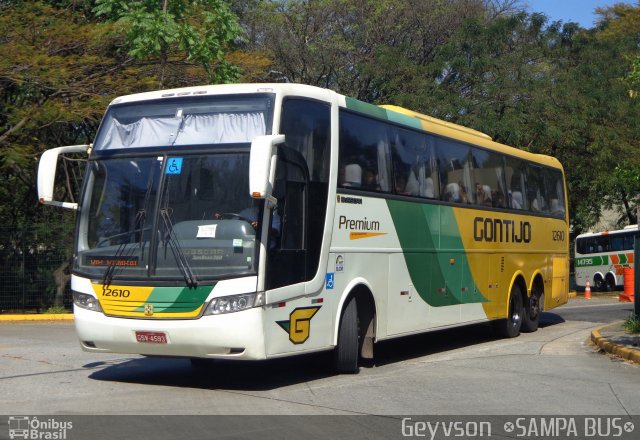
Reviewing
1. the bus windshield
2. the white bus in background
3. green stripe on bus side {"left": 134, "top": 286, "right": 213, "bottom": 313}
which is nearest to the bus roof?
the bus windshield

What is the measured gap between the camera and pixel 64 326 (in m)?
19.5

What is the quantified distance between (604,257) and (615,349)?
27736 millimetres

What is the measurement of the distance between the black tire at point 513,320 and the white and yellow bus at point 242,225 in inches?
182

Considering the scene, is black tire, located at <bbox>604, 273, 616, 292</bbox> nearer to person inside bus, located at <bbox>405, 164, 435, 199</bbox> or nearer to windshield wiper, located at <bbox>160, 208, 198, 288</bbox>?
person inside bus, located at <bbox>405, 164, 435, 199</bbox>

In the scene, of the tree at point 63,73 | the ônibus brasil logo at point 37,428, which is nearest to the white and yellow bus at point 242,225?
the ônibus brasil logo at point 37,428

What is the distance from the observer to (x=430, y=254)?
1371 cm

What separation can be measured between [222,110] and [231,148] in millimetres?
572

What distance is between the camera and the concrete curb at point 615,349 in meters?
13.0

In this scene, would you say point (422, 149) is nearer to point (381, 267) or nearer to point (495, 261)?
point (381, 267)

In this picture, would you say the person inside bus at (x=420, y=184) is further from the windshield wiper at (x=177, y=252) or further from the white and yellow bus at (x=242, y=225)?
the windshield wiper at (x=177, y=252)

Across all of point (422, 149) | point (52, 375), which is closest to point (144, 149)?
point (52, 375)

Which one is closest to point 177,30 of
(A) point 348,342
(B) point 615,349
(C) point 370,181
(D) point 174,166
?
(C) point 370,181

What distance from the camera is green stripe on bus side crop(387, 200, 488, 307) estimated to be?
1291 centimetres

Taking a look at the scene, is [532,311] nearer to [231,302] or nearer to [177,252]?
[231,302]
